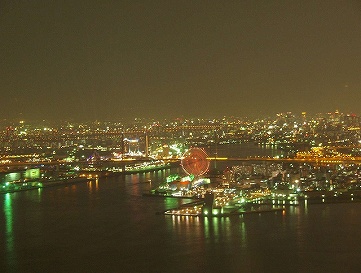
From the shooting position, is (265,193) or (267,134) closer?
(265,193)

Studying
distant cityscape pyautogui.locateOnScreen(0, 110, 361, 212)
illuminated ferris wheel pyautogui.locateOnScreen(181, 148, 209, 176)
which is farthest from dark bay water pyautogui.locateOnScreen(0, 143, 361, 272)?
illuminated ferris wheel pyautogui.locateOnScreen(181, 148, 209, 176)

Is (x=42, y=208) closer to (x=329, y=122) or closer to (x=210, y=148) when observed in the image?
(x=210, y=148)

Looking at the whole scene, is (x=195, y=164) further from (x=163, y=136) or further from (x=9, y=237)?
(x=163, y=136)

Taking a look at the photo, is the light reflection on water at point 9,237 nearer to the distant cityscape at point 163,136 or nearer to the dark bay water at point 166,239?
the dark bay water at point 166,239

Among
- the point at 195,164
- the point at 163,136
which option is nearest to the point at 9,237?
the point at 195,164

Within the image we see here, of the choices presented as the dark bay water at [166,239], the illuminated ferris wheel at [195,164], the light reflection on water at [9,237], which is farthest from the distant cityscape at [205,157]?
the light reflection on water at [9,237]

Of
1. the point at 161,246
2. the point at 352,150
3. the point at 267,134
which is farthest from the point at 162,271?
the point at 267,134

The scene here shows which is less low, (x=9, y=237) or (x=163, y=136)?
(x=163, y=136)
